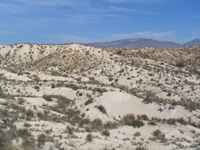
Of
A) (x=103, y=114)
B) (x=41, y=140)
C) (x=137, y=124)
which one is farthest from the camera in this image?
(x=103, y=114)

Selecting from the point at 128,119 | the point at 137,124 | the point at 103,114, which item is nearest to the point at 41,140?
the point at 103,114

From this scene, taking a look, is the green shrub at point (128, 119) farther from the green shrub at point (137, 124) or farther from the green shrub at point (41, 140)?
the green shrub at point (41, 140)

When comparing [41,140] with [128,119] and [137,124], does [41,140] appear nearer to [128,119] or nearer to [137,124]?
[137,124]

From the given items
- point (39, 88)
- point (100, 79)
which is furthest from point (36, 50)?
point (39, 88)

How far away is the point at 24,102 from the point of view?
20125mm

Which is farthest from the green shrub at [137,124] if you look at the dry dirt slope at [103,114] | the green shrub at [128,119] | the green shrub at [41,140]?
the green shrub at [41,140]

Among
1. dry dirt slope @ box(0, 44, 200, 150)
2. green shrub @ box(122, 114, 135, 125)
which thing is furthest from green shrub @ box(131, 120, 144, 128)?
green shrub @ box(122, 114, 135, 125)

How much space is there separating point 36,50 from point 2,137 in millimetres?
61174

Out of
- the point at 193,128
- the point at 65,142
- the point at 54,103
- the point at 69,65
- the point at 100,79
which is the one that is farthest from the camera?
the point at 69,65

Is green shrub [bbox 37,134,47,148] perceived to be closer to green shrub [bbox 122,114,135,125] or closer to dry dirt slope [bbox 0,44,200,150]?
dry dirt slope [bbox 0,44,200,150]

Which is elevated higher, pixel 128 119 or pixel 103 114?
pixel 103 114

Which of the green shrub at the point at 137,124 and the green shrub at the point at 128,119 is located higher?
the green shrub at the point at 137,124

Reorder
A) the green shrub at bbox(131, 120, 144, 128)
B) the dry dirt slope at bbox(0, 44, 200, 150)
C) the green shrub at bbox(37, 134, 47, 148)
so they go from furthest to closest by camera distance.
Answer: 1. the green shrub at bbox(131, 120, 144, 128)
2. the dry dirt slope at bbox(0, 44, 200, 150)
3. the green shrub at bbox(37, 134, 47, 148)

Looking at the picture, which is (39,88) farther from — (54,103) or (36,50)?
(36,50)
